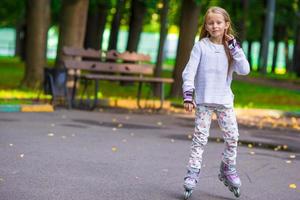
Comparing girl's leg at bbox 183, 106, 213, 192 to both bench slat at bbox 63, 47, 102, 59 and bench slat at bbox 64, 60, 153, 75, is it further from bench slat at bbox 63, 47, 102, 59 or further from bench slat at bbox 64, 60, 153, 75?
bench slat at bbox 63, 47, 102, 59

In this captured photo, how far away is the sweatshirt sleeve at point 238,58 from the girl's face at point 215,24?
0.16 meters

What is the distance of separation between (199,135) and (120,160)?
230 centimetres

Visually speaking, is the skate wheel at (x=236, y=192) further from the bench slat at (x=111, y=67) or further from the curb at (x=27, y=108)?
the bench slat at (x=111, y=67)

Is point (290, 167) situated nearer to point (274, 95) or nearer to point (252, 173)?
point (252, 173)

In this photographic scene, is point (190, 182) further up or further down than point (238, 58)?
further down

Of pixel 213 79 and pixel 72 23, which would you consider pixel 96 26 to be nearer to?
pixel 72 23

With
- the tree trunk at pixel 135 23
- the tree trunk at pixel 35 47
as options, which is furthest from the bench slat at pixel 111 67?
the tree trunk at pixel 135 23

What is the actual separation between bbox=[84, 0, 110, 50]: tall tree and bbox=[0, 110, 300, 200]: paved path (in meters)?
17.8

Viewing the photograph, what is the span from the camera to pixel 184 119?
15.0 metres

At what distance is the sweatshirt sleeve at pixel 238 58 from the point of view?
20.5 ft

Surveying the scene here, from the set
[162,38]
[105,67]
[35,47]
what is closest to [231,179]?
[105,67]

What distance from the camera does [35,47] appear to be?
20.2 meters

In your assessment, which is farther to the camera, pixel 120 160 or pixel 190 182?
pixel 120 160

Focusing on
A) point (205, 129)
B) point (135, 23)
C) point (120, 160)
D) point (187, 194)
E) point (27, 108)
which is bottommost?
point (27, 108)
